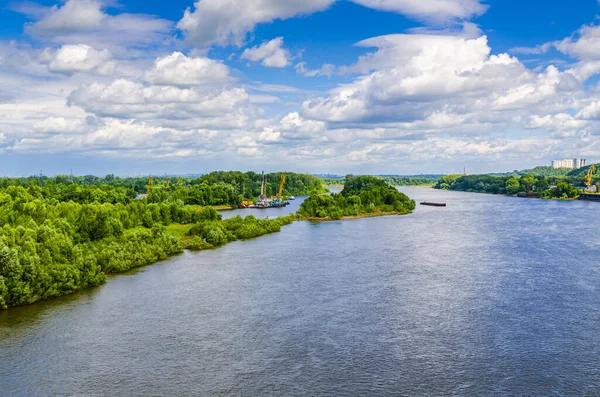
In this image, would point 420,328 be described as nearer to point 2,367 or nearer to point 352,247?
point 2,367

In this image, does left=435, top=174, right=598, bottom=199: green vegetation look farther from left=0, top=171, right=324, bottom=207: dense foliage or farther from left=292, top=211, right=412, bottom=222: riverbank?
left=292, top=211, right=412, bottom=222: riverbank

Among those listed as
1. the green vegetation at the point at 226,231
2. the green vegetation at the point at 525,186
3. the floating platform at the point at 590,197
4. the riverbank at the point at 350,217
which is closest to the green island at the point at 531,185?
the green vegetation at the point at 525,186

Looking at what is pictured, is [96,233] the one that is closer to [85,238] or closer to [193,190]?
[85,238]

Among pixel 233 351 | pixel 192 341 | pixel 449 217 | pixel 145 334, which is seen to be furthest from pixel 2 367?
pixel 449 217

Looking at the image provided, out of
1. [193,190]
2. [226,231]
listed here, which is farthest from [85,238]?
[193,190]

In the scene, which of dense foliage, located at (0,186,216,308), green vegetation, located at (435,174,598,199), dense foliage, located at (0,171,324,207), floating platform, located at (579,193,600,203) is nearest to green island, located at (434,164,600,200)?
green vegetation, located at (435,174,598,199)

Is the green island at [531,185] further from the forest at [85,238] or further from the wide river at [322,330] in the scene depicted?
the wide river at [322,330]
